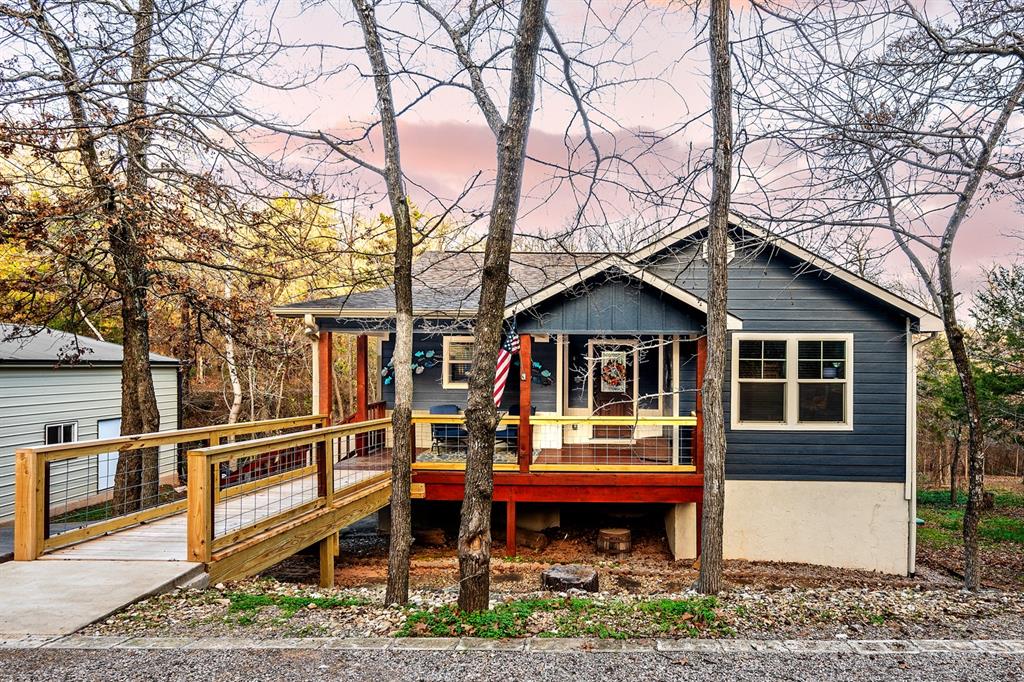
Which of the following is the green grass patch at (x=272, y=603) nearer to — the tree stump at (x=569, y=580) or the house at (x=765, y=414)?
the tree stump at (x=569, y=580)

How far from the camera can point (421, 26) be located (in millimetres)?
6863

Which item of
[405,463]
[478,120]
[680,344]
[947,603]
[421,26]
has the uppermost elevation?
[421,26]

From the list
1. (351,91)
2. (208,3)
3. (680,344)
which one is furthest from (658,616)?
(208,3)

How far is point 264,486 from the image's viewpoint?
330 inches

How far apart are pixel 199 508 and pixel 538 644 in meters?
3.07

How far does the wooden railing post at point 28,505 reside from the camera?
5172 millimetres

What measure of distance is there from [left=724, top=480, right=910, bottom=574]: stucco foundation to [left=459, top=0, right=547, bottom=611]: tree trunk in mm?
6601

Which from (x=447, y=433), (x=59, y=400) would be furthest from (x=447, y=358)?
(x=59, y=400)

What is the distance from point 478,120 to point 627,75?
5.57 ft

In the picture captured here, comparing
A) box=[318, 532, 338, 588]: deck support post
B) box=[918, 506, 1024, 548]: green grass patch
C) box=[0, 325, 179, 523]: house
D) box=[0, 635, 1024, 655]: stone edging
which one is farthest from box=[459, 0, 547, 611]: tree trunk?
box=[918, 506, 1024, 548]: green grass patch

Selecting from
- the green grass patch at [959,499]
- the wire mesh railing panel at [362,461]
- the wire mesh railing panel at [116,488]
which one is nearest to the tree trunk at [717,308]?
the wire mesh railing panel at [362,461]

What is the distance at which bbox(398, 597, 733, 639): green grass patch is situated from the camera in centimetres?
418

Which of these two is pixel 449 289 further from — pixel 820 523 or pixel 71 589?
pixel 71 589

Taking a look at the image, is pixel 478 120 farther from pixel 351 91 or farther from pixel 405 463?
pixel 405 463
